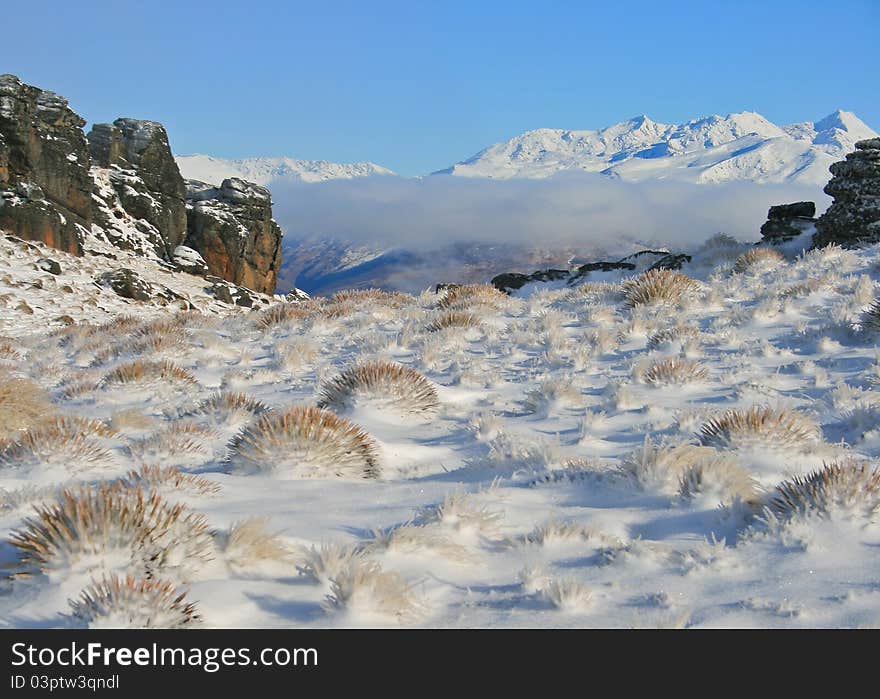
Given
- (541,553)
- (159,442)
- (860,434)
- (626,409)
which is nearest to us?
(541,553)

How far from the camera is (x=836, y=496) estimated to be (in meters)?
3.63

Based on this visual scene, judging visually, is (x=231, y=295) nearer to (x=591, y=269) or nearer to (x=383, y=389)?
(x=591, y=269)

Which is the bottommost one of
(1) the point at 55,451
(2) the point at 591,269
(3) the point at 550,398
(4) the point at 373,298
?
(1) the point at 55,451

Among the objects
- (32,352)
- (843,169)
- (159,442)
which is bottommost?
(159,442)

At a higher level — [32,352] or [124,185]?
Result: [124,185]

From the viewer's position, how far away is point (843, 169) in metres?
20.0

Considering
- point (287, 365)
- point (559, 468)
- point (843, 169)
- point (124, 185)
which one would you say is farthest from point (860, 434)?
point (124, 185)

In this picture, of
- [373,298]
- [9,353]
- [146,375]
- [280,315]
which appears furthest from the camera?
[373,298]

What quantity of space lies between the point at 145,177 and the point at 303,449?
6033 cm

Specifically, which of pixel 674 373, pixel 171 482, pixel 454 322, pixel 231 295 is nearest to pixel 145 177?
pixel 231 295

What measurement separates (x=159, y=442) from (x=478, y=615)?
3.74m

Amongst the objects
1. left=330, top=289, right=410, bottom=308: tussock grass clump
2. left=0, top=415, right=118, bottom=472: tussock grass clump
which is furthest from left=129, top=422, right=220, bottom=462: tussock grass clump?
left=330, top=289, right=410, bottom=308: tussock grass clump

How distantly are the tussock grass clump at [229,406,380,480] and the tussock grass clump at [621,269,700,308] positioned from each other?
8.25 m
